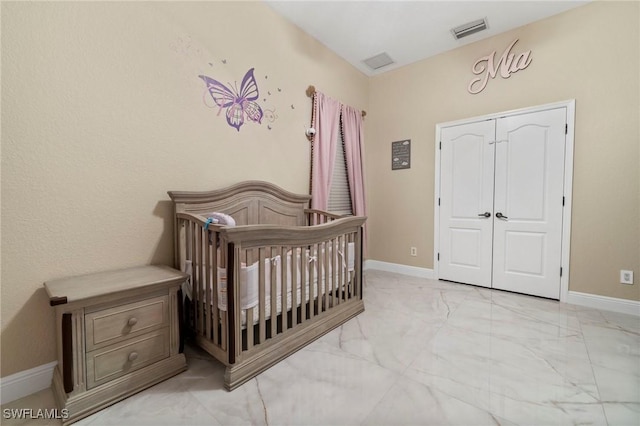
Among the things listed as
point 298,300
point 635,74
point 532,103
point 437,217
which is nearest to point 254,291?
point 298,300

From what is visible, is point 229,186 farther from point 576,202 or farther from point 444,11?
point 576,202

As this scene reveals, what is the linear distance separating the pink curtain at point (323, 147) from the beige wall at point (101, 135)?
0.80 meters

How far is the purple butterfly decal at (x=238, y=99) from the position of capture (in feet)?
7.23

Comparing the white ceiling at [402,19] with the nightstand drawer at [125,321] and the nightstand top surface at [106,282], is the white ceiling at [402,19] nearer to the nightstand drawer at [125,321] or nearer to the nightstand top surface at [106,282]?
the nightstand top surface at [106,282]

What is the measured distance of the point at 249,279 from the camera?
1526 millimetres

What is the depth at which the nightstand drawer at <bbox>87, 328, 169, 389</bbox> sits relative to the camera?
1291 mm

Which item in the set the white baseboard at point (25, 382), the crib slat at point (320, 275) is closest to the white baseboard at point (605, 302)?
the crib slat at point (320, 275)

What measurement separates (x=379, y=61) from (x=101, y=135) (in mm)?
3097

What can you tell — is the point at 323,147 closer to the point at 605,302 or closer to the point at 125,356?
the point at 125,356

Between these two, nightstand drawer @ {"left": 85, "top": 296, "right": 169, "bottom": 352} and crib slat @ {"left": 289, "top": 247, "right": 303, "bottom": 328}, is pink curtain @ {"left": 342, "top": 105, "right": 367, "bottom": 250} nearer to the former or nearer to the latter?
crib slat @ {"left": 289, "top": 247, "right": 303, "bottom": 328}

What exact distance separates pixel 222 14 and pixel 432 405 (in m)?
2.96

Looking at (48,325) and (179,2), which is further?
(179,2)

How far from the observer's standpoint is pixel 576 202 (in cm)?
260

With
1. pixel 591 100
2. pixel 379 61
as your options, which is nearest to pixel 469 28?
pixel 379 61
